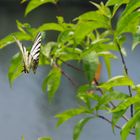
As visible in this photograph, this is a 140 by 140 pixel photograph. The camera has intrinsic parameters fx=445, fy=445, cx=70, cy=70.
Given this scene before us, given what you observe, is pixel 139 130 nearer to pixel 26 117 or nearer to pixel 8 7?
pixel 26 117

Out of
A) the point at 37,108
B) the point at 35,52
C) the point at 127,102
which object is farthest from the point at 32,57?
the point at 37,108

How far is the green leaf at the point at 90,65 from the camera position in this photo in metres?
0.59

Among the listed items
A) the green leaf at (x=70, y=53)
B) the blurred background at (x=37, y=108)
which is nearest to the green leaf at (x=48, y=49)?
the green leaf at (x=70, y=53)

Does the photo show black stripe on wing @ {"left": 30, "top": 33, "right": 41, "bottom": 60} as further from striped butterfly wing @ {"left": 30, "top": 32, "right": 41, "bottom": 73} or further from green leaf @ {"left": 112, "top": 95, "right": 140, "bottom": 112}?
green leaf @ {"left": 112, "top": 95, "right": 140, "bottom": 112}

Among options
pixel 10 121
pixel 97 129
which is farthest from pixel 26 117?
pixel 97 129

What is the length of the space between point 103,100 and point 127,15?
0.12m

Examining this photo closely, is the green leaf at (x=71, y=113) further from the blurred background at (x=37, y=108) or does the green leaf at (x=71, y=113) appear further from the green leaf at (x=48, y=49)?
the blurred background at (x=37, y=108)

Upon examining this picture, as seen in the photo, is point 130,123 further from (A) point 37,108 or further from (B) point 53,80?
(A) point 37,108

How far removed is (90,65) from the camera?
1.94ft

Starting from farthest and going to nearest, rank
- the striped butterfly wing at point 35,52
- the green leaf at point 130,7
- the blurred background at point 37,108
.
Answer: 1. the blurred background at point 37,108
2. the striped butterfly wing at point 35,52
3. the green leaf at point 130,7

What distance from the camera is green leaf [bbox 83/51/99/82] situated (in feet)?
1.94

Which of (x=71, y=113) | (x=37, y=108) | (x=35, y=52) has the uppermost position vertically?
(x=35, y=52)

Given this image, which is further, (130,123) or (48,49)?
(48,49)

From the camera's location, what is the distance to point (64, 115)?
25.7 inches
